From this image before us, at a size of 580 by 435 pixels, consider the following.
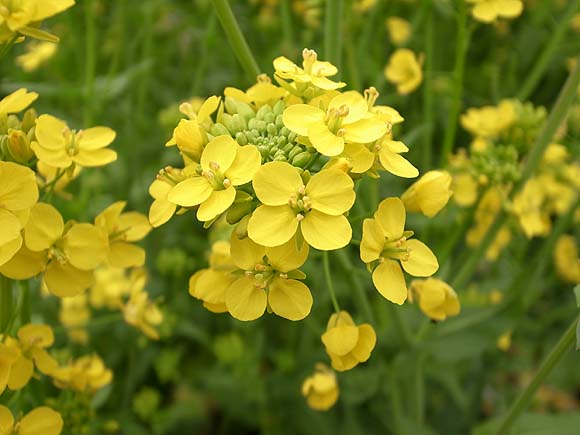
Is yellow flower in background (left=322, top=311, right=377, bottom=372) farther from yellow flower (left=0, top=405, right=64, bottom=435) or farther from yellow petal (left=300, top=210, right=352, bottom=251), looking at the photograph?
yellow flower (left=0, top=405, right=64, bottom=435)

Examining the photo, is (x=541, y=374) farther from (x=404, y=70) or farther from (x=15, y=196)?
(x=15, y=196)

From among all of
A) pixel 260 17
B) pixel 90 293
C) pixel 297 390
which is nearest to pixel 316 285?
pixel 297 390

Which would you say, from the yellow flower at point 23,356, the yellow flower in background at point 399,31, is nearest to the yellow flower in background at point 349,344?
the yellow flower at point 23,356

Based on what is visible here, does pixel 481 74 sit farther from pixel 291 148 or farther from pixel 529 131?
pixel 291 148

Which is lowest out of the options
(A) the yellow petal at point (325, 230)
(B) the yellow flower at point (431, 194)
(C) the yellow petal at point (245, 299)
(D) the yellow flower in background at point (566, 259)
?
(D) the yellow flower in background at point (566, 259)

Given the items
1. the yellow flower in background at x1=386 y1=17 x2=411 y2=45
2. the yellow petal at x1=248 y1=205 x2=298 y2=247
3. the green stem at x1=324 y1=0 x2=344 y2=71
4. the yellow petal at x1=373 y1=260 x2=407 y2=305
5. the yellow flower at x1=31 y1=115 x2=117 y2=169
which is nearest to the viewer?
the yellow petal at x1=248 y1=205 x2=298 y2=247

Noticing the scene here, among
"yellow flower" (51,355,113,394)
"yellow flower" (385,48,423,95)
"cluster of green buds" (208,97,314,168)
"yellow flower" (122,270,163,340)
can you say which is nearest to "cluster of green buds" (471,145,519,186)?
"yellow flower" (385,48,423,95)

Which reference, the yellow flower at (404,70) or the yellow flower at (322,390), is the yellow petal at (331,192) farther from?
the yellow flower at (404,70)
